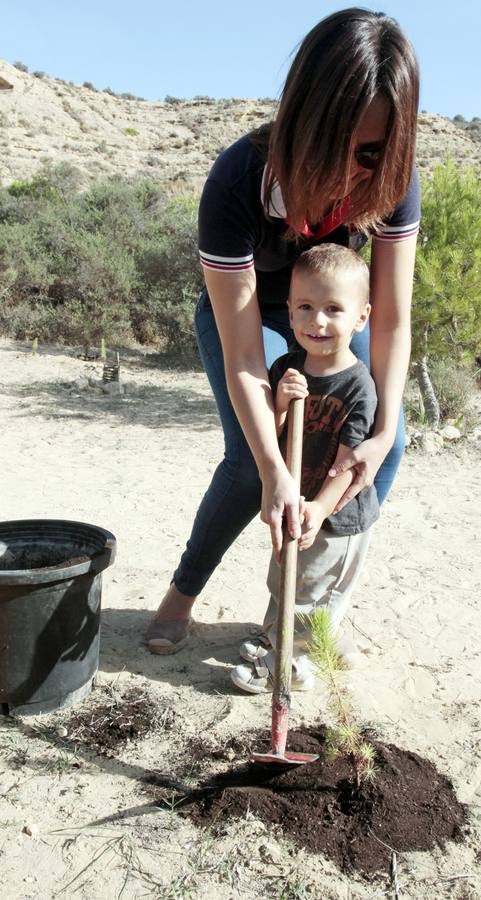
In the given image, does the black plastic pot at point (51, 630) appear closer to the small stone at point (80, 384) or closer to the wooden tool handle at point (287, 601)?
the wooden tool handle at point (287, 601)

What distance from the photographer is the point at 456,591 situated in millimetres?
3176

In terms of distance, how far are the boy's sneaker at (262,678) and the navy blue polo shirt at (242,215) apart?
1204 mm

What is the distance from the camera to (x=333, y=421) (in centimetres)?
→ 215

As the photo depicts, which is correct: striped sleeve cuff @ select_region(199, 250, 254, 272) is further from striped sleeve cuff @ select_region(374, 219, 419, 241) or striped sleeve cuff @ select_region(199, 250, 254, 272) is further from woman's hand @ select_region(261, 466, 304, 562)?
woman's hand @ select_region(261, 466, 304, 562)

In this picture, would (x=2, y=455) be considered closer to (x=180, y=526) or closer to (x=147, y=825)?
(x=180, y=526)

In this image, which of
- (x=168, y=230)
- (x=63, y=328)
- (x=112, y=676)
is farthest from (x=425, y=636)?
(x=168, y=230)

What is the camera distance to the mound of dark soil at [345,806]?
1721 millimetres

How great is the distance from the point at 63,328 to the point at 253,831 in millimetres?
8712

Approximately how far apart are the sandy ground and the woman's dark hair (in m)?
1.48

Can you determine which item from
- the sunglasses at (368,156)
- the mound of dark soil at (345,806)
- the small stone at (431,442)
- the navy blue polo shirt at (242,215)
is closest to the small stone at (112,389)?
the small stone at (431,442)

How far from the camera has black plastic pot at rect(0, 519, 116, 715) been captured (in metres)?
2.08

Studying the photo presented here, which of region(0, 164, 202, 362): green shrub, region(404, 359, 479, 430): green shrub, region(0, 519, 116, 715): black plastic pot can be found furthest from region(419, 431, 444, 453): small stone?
region(0, 164, 202, 362): green shrub

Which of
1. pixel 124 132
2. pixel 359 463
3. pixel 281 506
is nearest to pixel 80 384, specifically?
pixel 359 463

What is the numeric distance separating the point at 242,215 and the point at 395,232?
44 centimetres
